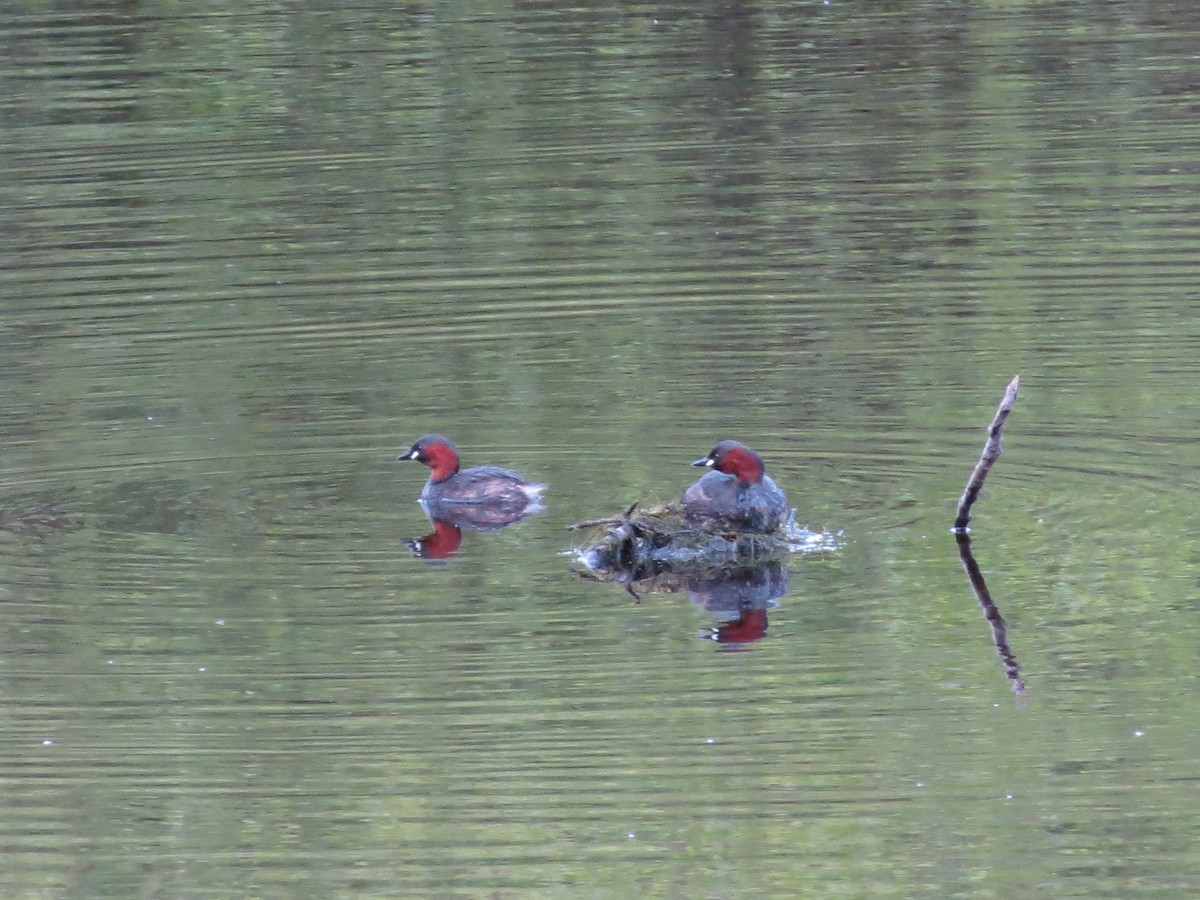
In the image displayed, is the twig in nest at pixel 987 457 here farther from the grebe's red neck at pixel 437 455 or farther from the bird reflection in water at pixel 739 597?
the grebe's red neck at pixel 437 455

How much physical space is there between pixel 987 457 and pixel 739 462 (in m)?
1.04

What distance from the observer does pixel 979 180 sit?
55.0ft

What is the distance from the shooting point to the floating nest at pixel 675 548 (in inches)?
392

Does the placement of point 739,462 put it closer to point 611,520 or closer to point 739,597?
point 611,520

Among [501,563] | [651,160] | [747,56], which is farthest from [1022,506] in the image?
[747,56]

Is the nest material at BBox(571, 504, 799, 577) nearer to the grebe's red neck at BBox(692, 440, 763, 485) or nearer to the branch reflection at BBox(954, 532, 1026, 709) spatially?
the grebe's red neck at BBox(692, 440, 763, 485)

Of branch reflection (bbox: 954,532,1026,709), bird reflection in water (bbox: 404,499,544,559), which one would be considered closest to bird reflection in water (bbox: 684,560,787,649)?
branch reflection (bbox: 954,532,1026,709)

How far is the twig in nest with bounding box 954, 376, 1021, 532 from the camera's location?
9328mm

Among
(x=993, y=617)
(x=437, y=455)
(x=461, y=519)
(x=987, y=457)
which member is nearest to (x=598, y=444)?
(x=437, y=455)

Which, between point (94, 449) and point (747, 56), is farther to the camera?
point (747, 56)

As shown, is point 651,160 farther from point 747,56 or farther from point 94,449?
point 94,449

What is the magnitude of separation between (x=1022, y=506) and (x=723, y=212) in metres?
6.35

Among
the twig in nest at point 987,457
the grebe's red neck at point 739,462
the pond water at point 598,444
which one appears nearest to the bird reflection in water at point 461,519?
the pond water at point 598,444

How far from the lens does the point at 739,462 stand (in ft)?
32.9
